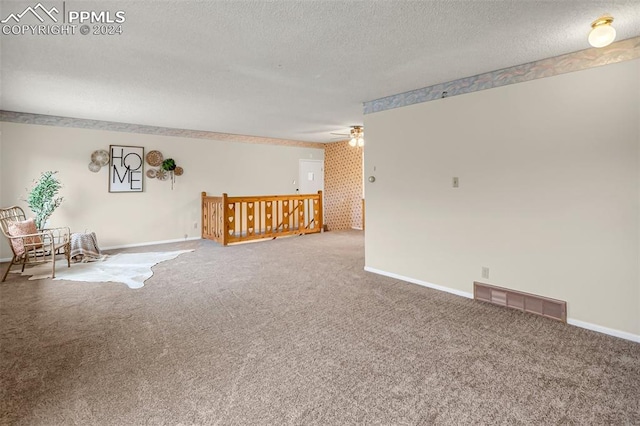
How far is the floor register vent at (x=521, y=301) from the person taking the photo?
3041mm

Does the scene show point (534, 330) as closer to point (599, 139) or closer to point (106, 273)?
point (599, 139)

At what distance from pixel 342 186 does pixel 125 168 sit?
5.37m

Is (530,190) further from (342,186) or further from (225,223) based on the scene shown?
(342,186)

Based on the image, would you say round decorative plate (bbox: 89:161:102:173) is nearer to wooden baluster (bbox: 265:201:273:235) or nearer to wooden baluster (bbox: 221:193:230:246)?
wooden baluster (bbox: 221:193:230:246)

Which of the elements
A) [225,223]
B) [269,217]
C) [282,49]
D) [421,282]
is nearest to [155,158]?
[225,223]

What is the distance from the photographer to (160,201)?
681cm

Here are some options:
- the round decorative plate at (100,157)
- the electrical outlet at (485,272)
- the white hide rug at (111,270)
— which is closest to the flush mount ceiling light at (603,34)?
the electrical outlet at (485,272)

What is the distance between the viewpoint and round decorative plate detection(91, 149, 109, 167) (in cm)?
598

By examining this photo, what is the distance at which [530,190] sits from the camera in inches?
124

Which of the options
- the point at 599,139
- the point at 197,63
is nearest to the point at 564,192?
the point at 599,139

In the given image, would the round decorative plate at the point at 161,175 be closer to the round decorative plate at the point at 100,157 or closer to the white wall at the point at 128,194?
the white wall at the point at 128,194

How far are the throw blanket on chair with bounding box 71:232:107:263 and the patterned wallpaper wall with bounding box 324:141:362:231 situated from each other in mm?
5722

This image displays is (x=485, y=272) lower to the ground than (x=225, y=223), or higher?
lower

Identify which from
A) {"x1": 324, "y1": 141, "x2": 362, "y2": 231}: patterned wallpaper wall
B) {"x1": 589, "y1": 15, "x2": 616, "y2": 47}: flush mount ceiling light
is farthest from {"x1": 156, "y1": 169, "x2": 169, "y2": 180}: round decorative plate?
{"x1": 589, "y1": 15, "x2": 616, "y2": 47}: flush mount ceiling light
